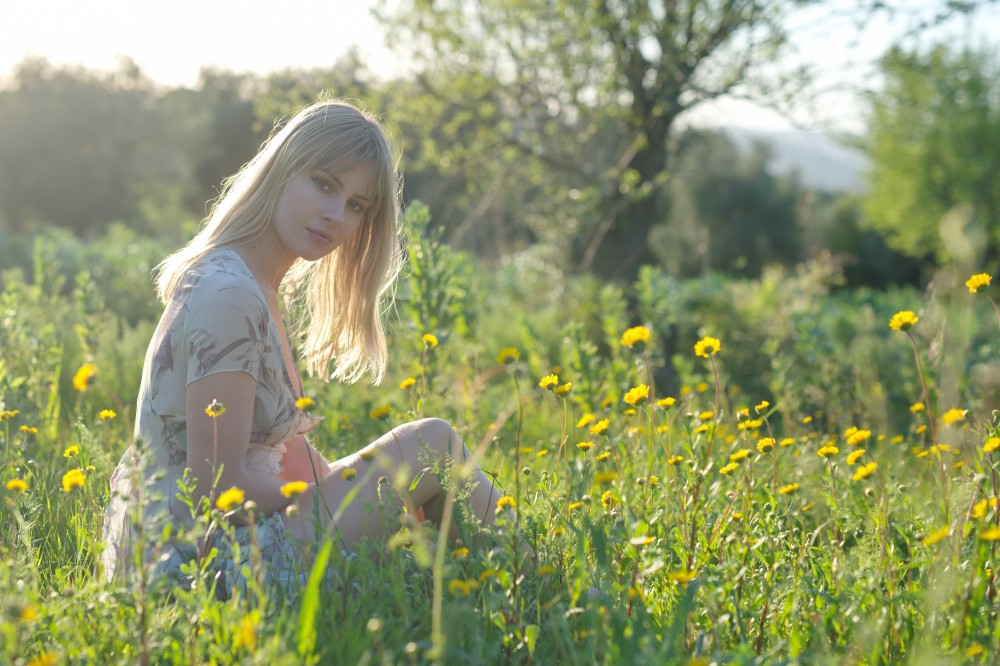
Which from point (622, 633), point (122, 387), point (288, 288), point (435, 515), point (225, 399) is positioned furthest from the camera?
point (122, 387)

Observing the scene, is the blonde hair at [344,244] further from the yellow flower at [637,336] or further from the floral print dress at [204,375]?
the yellow flower at [637,336]

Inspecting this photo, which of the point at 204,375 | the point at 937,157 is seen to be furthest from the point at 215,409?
the point at 937,157

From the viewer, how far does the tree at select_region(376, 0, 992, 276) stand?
264 inches

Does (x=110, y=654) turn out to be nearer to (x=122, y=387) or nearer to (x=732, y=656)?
(x=732, y=656)

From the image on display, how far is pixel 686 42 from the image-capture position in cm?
671

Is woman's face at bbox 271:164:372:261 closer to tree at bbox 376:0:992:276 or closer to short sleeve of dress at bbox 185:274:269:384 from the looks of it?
short sleeve of dress at bbox 185:274:269:384

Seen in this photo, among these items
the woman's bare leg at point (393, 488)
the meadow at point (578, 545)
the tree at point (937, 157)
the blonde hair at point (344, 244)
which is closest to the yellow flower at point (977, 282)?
the meadow at point (578, 545)

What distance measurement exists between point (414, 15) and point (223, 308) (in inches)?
234

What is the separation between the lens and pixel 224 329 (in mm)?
2105

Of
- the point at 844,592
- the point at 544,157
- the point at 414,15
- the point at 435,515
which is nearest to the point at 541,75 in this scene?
the point at 544,157

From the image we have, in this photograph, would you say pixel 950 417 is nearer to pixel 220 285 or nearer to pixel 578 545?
pixel 578 545

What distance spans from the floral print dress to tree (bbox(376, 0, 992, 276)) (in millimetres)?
4947

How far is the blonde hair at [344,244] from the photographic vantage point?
8.00ft

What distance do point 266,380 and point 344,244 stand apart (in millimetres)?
754
